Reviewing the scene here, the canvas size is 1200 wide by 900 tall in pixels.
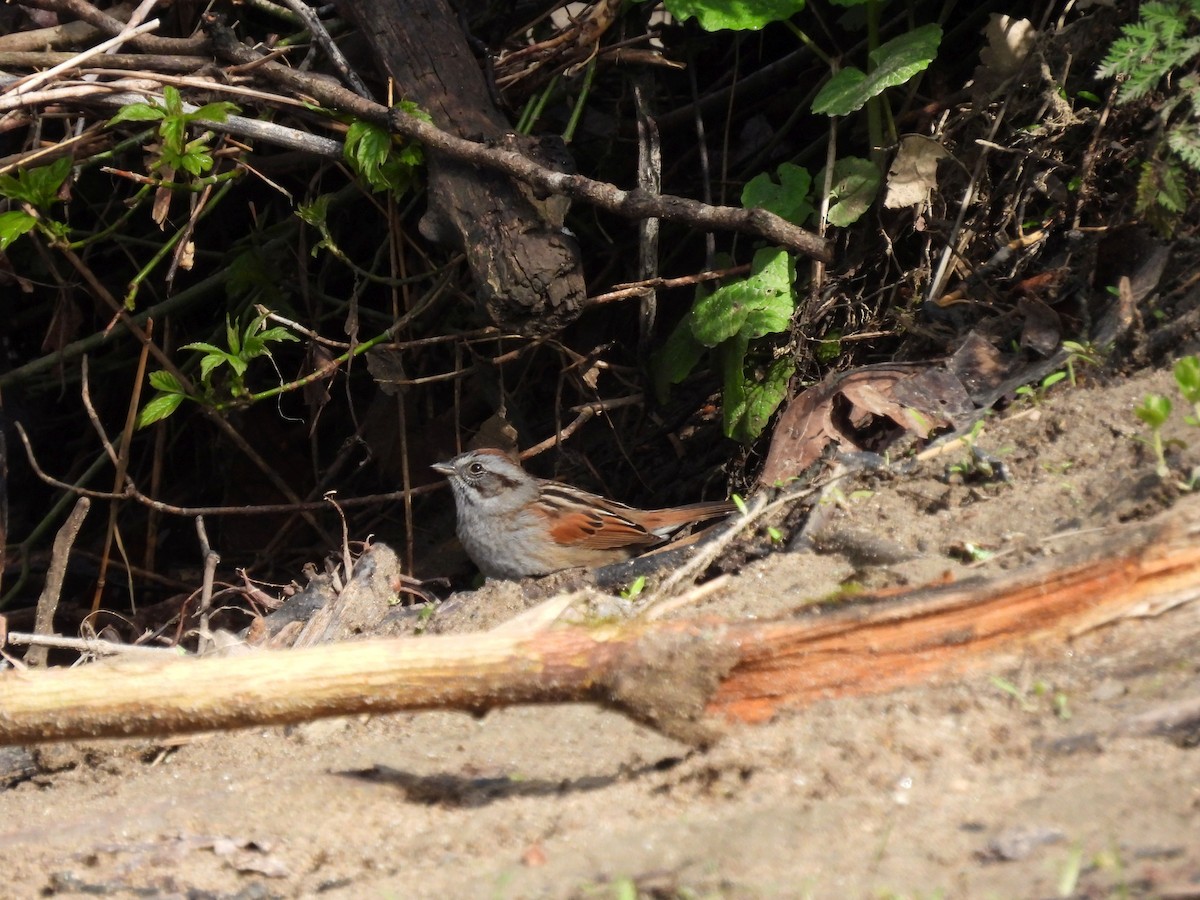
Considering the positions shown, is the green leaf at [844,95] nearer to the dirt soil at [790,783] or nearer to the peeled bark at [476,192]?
the peeled bark at [476,192]

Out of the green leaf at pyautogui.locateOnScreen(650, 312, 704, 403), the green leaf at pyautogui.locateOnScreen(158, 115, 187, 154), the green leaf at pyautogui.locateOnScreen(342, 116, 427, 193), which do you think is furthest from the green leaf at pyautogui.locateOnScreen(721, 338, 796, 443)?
the green leaf at pyautogui.locateOnScreen(158, 115, 187, 154)

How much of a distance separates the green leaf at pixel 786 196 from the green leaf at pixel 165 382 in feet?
7.54

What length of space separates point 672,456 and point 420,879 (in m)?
3.44

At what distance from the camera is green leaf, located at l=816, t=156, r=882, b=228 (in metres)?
4.57

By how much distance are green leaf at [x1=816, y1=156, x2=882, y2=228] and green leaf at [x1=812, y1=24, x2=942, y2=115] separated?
0.30m

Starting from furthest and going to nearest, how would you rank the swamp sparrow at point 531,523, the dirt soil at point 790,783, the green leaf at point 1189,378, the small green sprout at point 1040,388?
1. the swamp sparrow at point 531,523
2. the small green sprout at point 1040,388
3. the green leaf at point 1189,378
4. the dirt soil at point 790,783

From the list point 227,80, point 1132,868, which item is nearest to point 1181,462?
point 1132,868

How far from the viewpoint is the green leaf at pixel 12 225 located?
444 cm

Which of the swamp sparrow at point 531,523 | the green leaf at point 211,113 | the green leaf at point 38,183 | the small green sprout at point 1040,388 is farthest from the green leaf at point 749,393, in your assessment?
the green leaf at point 38,183

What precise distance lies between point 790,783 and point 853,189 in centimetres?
279

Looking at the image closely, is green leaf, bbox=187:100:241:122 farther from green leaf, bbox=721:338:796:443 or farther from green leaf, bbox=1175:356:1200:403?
green leaf, bbox=1175:356:1200:403

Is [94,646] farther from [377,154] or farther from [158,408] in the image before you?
[377,154]

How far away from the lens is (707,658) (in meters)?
2.53

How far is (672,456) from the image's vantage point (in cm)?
562
